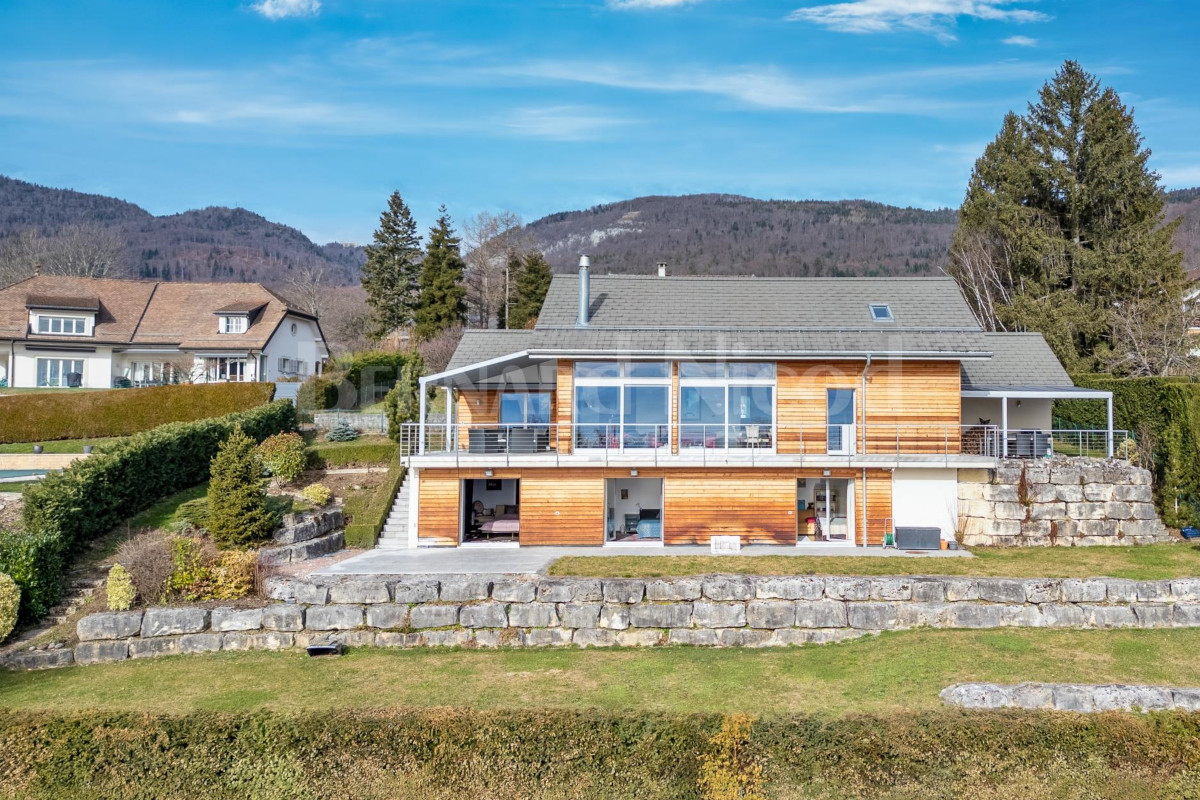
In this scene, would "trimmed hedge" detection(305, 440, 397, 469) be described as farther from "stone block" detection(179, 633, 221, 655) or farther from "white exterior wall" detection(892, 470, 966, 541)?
"white exterior wall" detection(892, 470, 966, 541)

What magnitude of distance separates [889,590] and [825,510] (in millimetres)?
6168

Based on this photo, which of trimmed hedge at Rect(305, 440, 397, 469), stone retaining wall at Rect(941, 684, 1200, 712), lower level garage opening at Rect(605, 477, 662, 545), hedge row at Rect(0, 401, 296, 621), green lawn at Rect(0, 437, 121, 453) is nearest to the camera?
stone retaining wall at Rect(941, 684, 1200, 712)

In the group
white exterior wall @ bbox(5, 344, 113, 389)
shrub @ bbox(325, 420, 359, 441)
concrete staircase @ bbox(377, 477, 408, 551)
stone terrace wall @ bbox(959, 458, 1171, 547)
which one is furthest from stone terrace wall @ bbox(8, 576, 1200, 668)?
white exterior wall @ bbox(5, 344, 113, 389)

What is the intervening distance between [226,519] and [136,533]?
3.05 m

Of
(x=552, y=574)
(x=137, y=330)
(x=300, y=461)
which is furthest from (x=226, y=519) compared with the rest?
(x=137, y=330)

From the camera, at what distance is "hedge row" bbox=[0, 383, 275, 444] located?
25.5 meters

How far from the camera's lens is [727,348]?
18.8 m

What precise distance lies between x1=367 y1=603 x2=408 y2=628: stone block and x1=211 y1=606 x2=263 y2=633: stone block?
207 centimetres

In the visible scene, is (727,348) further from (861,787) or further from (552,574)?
(861,787)

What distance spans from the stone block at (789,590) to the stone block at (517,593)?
421 centimetres

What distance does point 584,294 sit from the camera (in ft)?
66.9

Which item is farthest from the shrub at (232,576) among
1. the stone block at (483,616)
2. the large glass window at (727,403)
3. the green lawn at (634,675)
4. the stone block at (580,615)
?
the large glass window at (727,403)

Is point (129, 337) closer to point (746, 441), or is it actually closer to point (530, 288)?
point (530, 288)

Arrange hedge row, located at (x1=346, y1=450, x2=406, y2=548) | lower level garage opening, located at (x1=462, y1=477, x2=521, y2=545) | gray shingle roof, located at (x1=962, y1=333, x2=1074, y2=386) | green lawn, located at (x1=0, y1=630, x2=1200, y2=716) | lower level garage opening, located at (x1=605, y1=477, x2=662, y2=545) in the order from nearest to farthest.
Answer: green lawn, located at (x1=0, y1=630, x2=1200, y2=716)
hedge row, located at (x1=346, y1=450, x2=406, y2=548)
lower level garage opening, located at (x1=605, y1=477, x2=662, y2=545)
lower level garage opening, located at (x1=462, y1=477, x2=521, y2=545)
gray shingle roof, located at (x1=962, y1=333, x2=1074, y2=386)
